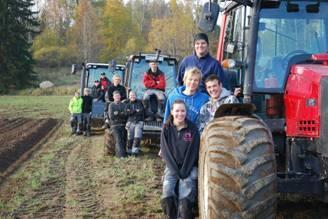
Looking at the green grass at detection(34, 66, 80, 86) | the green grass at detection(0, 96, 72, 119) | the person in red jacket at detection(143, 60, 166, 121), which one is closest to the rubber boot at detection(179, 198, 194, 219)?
the person in red jacket at detection(143, 60, 166, 121)

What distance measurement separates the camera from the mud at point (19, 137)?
10875mm

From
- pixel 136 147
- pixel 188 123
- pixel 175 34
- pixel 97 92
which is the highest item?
pixel 175 34

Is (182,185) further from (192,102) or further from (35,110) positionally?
(35,110)

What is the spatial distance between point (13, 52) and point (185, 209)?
1571 inches

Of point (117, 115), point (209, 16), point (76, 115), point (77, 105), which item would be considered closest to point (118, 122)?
point (117, 115)

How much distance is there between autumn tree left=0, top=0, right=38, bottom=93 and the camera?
4147 centimetres

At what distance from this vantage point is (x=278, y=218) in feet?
19.5

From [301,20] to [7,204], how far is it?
4.35m

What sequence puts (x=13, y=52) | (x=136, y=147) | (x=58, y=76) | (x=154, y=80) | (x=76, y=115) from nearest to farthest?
(x=136, y=147), (x=154, y=80), (x=76, y=115), (x=13, y=52), (x=58, y=76)

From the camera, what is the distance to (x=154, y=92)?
1270 cm

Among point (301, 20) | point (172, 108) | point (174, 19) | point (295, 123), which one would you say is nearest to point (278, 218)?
point (295, 123)

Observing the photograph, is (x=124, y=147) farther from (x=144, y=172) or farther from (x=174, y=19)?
(x=174, y=19)

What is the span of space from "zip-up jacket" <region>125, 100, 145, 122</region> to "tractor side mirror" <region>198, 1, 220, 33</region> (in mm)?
6165

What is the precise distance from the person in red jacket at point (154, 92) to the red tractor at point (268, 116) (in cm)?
595
